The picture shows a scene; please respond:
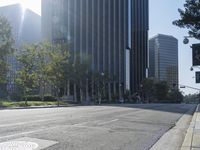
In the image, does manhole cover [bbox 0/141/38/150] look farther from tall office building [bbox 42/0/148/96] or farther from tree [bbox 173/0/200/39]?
tall office building [bbox 42/0/148/96]

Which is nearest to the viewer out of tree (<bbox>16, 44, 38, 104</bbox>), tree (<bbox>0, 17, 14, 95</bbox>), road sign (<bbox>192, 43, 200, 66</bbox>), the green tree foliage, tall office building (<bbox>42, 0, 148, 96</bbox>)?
road sign (<bbox>192, 43, 200, 66</bbox>)

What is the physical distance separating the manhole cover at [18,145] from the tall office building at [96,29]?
388ft

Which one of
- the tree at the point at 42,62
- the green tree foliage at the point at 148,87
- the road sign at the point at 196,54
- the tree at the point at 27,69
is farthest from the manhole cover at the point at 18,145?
the green tree foliage at the point at 148,87

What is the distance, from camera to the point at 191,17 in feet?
45.3

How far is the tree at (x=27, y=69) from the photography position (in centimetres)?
6219

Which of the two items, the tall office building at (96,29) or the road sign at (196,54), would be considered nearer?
the road sign at (196,54)

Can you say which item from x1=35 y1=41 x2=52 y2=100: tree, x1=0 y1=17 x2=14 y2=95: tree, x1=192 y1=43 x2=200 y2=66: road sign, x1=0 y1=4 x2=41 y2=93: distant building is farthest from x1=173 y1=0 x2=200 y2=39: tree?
x1=0 y1=4 x2=41 y2=93: distant building

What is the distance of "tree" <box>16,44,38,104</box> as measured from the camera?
62188 millimetres

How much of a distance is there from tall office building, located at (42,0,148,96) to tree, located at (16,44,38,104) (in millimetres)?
64758

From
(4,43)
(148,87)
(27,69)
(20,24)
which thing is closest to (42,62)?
(27,69)

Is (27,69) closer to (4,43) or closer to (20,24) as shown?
(4,43)

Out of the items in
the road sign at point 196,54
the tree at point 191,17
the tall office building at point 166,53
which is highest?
the tall office building at point 166,53

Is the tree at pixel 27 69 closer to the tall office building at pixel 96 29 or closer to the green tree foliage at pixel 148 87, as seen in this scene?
the tall office building at pixel 96 29

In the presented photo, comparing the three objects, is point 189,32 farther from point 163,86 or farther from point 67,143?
point 163,86
